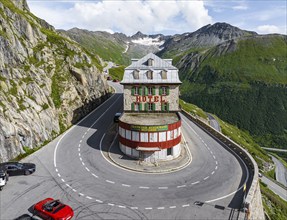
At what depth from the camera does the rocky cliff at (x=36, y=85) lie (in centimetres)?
3903

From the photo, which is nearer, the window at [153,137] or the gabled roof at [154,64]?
the window at [153,137]

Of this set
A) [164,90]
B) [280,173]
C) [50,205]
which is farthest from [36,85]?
[280,173]

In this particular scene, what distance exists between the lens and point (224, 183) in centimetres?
3241

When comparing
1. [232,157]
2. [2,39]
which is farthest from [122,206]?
[2,39]

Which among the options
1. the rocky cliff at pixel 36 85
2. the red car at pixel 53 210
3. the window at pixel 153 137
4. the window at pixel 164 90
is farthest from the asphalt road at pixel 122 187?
the window at pixel 164 90

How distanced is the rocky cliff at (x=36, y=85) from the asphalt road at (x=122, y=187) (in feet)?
15.4

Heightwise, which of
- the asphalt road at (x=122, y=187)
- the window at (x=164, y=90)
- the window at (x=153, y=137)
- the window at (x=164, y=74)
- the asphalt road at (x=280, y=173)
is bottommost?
the asphalt road at (x=280, y=173)

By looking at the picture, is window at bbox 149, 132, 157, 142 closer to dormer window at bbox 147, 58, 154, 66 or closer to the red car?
the red car

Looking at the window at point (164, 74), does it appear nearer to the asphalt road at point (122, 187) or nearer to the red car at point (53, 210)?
the asphalt road at point (122, 187)

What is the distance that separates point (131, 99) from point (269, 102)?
159908 mm

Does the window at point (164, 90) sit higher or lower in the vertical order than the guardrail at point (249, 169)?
higher

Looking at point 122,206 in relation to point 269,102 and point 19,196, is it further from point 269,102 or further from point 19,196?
point 269,102

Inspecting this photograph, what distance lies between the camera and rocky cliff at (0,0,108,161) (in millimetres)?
39031

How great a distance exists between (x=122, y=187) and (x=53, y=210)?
9.45m
